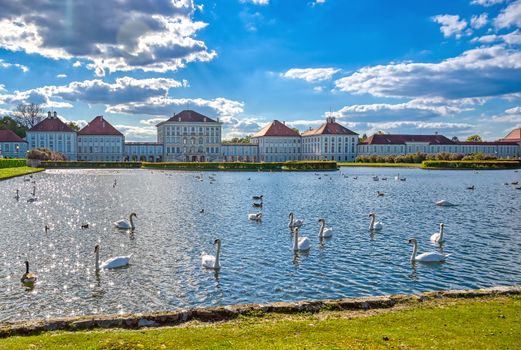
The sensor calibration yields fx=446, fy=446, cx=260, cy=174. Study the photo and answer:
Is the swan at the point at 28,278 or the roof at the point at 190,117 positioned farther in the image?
the roof at the point at 190,117

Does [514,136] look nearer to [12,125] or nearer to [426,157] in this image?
[426,157]

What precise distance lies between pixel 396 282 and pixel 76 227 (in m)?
14.6

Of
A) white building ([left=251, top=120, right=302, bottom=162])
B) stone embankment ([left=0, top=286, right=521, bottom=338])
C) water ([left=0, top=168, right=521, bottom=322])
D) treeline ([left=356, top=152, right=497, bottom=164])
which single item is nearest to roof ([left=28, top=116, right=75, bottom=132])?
white building ([left=251, top=120, right=302, bottom=162])

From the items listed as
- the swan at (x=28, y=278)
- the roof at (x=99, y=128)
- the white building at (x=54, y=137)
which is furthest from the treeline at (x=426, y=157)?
the swan at (x=28, y=278)

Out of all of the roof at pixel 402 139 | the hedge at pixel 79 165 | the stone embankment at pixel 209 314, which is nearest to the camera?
the stone embankment at pixel 209 314

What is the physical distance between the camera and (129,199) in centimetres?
3216

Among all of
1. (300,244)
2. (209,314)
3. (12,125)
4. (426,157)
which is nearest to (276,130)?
(426,157)

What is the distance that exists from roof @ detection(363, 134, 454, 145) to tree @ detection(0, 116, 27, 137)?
104m

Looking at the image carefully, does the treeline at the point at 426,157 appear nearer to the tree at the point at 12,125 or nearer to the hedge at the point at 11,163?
the hedge at the point at 11,163

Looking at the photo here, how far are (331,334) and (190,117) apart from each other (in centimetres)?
12671

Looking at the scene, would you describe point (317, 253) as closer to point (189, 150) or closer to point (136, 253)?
point (136, 253)

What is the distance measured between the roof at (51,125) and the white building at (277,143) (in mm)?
56440

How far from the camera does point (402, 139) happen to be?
486 ft

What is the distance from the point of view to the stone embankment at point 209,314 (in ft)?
26.1
